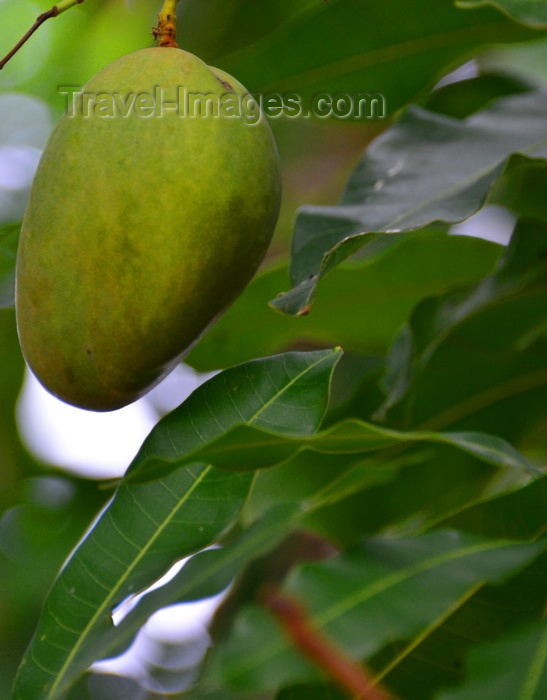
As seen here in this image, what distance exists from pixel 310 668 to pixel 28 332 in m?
0.34

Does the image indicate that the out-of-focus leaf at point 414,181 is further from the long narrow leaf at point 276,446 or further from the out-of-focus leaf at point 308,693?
the out-of-focus leaf at point 308,693

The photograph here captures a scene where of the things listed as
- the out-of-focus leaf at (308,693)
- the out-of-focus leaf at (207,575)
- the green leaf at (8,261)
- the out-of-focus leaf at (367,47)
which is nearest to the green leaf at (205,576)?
the out-of-focus leaf at (207,575)

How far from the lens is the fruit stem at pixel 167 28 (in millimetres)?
812

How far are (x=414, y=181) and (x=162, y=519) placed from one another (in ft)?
1.34

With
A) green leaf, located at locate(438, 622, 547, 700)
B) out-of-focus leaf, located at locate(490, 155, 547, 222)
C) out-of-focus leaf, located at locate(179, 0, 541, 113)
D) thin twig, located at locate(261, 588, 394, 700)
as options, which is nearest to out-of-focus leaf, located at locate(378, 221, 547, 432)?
out-of-focus leaf, located at locate(490, 155, 547, 222)

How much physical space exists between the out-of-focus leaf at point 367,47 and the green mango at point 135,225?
1.12ft

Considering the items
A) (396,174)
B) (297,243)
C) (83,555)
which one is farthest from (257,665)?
(396,174)

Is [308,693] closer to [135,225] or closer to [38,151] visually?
[135,225]

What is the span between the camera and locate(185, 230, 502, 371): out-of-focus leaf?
4.09 ft

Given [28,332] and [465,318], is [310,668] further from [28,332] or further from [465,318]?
[465,318]

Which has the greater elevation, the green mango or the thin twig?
the green mango

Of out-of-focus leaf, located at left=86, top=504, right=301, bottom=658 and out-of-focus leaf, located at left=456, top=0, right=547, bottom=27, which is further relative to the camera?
out-of-focus leaf, located at left=456, top=0, right=547, bottom=27

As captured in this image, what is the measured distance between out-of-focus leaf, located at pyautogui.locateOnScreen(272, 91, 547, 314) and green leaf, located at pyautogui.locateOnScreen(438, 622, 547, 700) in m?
0.28

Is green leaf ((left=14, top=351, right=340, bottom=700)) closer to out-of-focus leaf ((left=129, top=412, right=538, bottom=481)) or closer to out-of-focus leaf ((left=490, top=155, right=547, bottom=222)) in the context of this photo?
out-of-focus leaf ((left=129, top=412, right=538, bottom=481))
